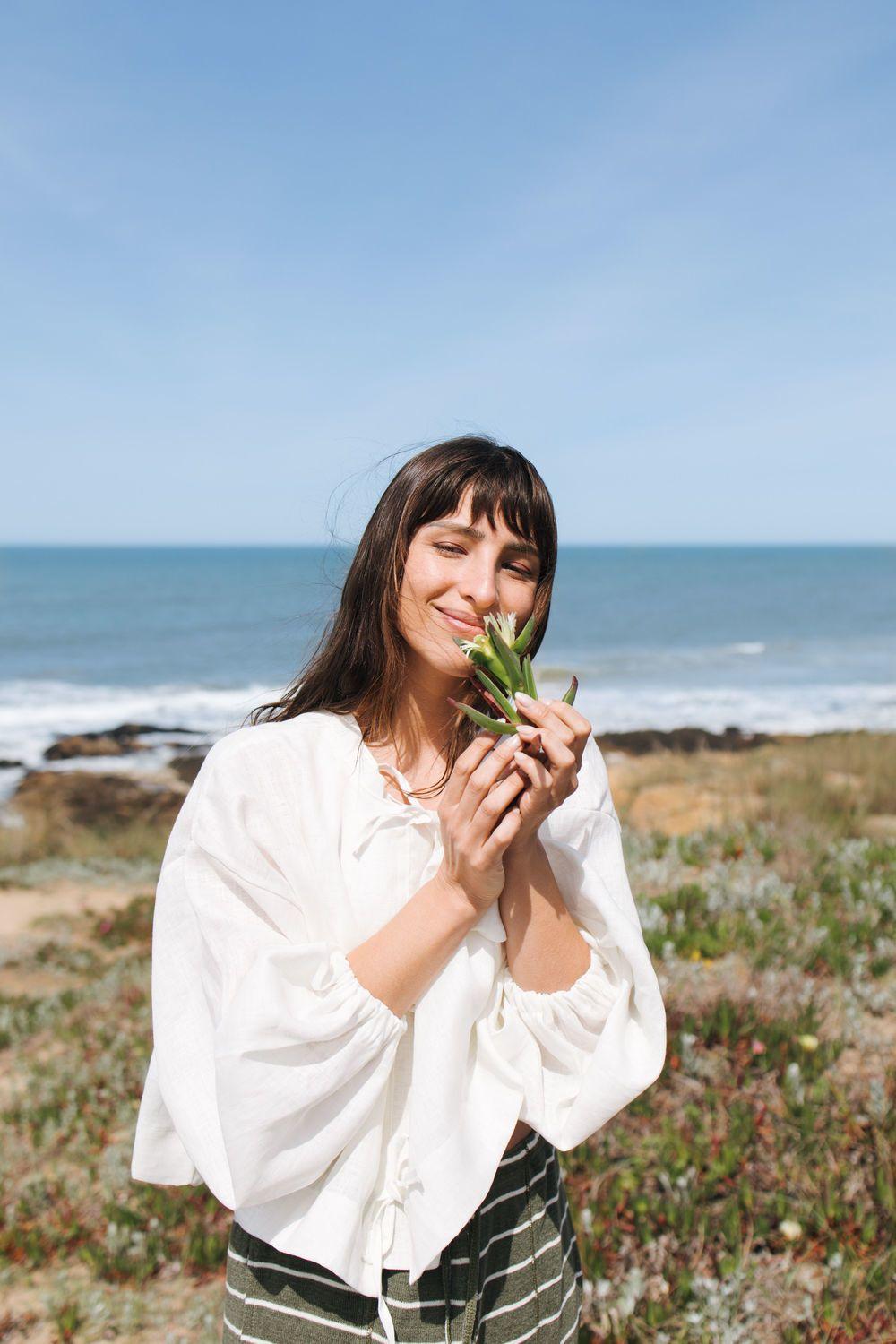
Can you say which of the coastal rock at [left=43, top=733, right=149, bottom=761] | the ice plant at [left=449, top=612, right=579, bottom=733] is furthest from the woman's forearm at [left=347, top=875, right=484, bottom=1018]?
the coastal rock at [left=43, top=733, right=149, bottom=761]

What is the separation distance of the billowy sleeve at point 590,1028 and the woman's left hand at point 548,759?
1.02ft

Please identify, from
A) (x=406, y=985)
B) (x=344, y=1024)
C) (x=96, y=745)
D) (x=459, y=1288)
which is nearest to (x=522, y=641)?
(x=406, y=985)

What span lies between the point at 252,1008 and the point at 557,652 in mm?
39558

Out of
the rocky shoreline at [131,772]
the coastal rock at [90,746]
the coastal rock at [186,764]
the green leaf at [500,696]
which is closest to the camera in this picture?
the green leaf at [500,696]

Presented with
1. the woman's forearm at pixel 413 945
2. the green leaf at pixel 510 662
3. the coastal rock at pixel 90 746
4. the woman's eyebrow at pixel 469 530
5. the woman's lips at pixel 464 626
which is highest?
the woman's eyebrow at pixel 469 530

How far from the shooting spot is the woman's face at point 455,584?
1932 millimetres

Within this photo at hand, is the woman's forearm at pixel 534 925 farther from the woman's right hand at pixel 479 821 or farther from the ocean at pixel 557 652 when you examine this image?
the ocean at pixel 557 652

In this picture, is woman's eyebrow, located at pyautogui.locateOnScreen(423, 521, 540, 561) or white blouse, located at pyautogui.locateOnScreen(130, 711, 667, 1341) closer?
white blouse, located at pyautogui.locateOnScreen(130, 711, 667, 1341)

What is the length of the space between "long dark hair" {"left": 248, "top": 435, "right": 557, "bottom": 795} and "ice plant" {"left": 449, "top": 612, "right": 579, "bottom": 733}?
0.15 meters

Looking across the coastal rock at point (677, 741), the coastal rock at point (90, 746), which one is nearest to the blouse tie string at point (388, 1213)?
the coastal rock at point (677, 741)

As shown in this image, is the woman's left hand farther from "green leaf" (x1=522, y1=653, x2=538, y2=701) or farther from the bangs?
the bangs

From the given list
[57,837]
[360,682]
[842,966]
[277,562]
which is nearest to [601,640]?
[57,837]

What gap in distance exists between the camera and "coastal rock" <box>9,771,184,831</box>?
14.6 m

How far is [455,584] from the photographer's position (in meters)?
1.95
